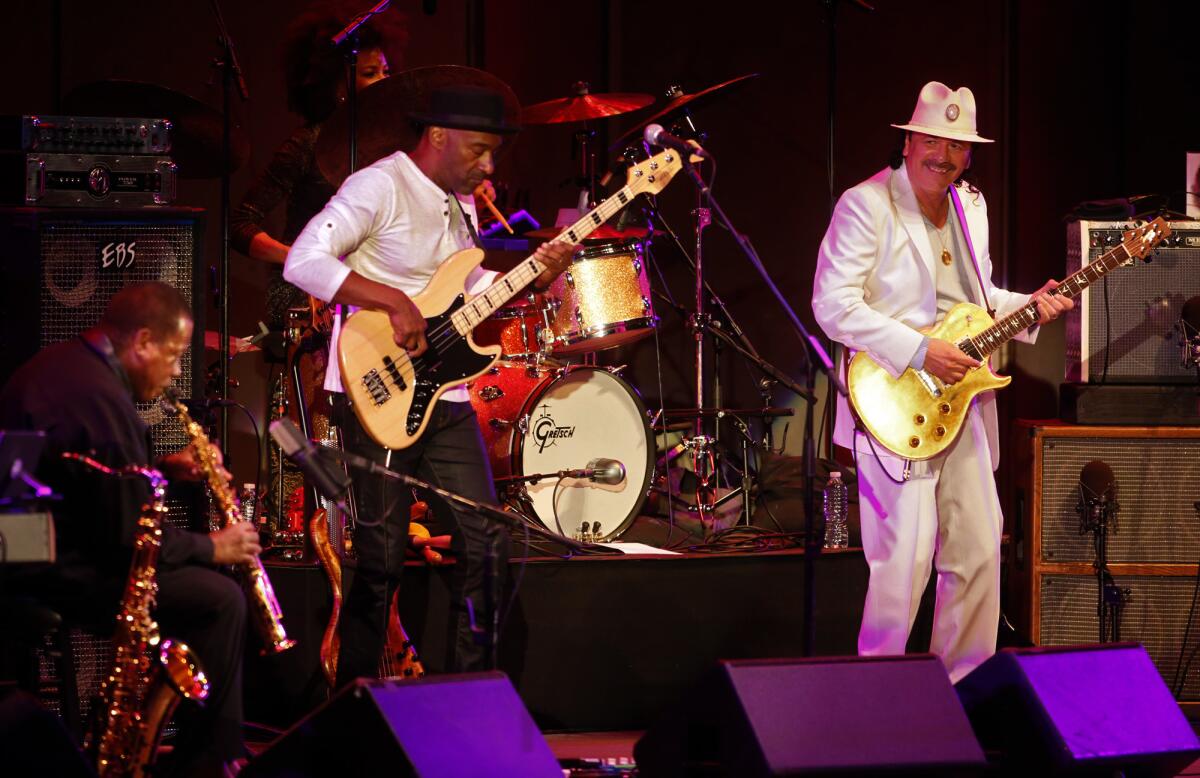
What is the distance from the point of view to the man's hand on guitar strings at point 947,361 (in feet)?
17.9

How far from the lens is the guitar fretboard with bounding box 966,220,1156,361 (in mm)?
5617

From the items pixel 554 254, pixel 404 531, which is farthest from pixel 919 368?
pixel 404 531

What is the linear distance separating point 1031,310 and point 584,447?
2.24m

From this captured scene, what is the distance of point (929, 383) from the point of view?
5.58m

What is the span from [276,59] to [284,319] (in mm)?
2049

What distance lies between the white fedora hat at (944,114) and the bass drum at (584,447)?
6.72ft

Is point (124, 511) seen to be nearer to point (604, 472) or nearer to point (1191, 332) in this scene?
point (604, 472)

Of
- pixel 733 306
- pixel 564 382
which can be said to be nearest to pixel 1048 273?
pixel 733 306

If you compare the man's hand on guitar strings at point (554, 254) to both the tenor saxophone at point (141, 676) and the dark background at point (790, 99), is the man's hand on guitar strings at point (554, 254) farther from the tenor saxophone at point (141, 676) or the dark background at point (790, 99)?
the dark background at point (790, 99)

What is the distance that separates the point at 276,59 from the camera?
8.02 metres

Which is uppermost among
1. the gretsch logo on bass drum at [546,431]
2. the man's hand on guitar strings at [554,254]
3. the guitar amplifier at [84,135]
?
the guitar amplifier at [84,135]

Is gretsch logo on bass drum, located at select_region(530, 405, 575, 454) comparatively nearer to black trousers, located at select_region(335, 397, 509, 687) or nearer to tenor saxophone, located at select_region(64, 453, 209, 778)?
black trousers, located at select_region(335, 397, 509, 687)

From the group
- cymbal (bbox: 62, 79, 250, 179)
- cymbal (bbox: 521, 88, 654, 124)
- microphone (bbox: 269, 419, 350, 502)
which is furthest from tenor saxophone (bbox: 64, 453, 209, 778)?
cymbal (bbox: 521, 88, 654, 124)

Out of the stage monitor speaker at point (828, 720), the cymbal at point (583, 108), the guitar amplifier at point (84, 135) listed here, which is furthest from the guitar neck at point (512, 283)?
the cymbal at point (583, 108)
